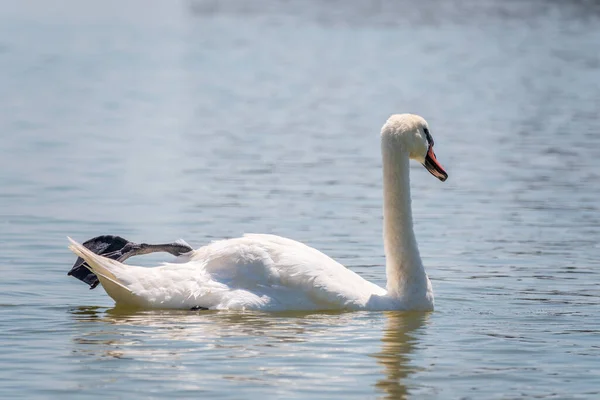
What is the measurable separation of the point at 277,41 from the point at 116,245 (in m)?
48.0

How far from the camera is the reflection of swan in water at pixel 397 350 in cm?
945

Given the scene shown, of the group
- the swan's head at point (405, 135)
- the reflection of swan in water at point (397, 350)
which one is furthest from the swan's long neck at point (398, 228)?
the reflection of swan in water at point (397, 350)

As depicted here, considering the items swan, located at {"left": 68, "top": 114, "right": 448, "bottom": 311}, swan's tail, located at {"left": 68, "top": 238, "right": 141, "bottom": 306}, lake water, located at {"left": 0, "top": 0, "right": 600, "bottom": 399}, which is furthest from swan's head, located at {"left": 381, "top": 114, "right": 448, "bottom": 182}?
swan's tail, located at {"left": 68, "top": 238, "right": 141, "bottom": 306}

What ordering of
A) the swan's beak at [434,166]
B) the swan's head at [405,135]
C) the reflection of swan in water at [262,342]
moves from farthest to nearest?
the swan's beak at [434,166], the swan's head at [405,135], the reflection of swan in water at [262,342]

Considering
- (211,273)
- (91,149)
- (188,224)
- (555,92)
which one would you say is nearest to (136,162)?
(91,149)

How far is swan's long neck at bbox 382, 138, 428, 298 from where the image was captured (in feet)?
39.4

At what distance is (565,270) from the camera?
1473 centimetres

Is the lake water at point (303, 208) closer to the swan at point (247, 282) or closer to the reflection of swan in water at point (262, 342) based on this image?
the reflection of swan in water at point (262, 342)

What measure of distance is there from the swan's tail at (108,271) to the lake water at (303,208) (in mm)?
192

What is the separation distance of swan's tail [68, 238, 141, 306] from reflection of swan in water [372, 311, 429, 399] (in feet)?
7.18

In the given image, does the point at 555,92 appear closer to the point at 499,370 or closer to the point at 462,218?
the point at 462,218

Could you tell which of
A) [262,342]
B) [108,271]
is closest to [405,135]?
[262,342]

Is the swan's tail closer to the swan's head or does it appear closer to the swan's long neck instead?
the swan's long neck

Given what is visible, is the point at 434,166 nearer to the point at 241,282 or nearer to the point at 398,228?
the point at 398,228
